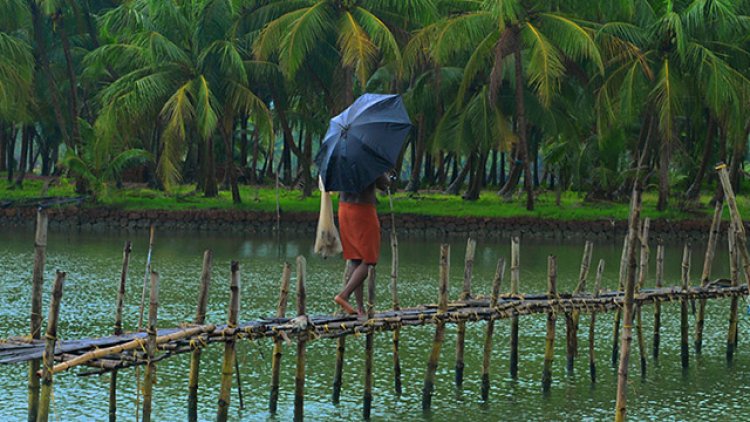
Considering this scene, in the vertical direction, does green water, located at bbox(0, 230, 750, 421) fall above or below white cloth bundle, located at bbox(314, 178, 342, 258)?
below

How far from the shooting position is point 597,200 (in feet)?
129

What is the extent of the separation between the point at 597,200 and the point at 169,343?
29.9m

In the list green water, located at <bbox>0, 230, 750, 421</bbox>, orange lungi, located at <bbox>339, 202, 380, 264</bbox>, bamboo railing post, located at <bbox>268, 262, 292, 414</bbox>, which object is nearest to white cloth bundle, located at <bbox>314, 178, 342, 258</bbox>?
orange lungi, located at <bbox>339, 202, 380, 264</bbox>

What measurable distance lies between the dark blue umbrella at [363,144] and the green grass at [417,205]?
2307 cm

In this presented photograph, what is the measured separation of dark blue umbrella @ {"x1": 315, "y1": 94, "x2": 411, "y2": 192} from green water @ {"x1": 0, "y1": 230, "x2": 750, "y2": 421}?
6.78 ft

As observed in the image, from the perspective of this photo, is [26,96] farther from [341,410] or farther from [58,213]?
[341,410]

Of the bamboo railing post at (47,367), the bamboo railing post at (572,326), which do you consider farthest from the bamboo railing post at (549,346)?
the bamboo railing post at (47,367)

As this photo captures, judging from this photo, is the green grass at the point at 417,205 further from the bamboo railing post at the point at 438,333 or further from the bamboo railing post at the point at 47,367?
the bamboo railing post at the point at 47,367

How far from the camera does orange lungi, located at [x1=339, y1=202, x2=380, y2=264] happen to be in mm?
12516

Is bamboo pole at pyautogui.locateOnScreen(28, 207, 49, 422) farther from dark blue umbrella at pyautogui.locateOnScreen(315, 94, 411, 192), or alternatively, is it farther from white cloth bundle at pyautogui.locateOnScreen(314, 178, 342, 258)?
dark blue umbrella at pyautogui.locateOnScreen(315, 94, 411, 192)

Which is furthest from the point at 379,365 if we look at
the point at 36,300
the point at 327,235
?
the point at 36,300

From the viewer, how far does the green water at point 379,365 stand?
515 inches

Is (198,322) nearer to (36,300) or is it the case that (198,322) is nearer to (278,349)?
(278,349)

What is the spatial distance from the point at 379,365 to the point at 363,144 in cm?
368
